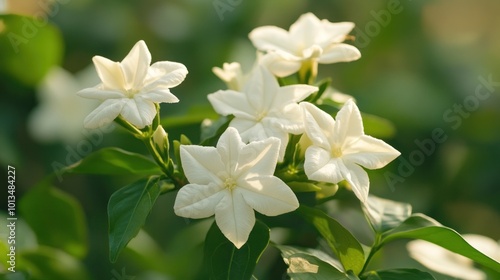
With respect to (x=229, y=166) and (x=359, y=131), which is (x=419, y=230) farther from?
(x=229, y=166)

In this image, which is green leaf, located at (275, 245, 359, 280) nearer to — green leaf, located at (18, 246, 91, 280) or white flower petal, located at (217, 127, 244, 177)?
white flower petal, located at (217, 127, 244, 177)

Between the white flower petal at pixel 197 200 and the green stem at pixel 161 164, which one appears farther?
the green stem at pixel 161 164

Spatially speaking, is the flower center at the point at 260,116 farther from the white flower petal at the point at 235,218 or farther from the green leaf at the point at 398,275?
the green leaf at the point at 398,275

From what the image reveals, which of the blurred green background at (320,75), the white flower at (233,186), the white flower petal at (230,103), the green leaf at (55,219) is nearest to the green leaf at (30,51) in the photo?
the blurred green background at (320,75)

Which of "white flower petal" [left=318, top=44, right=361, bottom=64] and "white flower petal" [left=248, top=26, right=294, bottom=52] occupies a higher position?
"white flower petal" [left=318, top=44, right=361, bottom=64]

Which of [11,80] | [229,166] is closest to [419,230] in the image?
[229,166]

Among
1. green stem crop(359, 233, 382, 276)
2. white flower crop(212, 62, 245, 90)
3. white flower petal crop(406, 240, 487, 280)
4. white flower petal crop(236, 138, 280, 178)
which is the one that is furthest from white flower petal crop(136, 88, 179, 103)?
white flower petal crop(406, 240, 487, 280)
